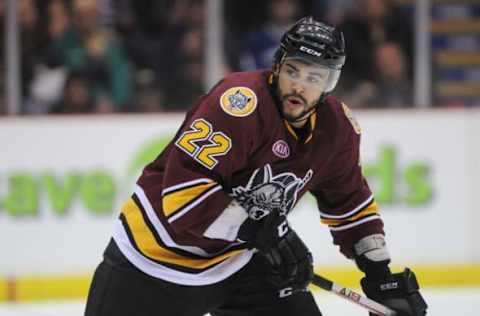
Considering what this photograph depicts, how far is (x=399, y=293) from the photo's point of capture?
3.04 m

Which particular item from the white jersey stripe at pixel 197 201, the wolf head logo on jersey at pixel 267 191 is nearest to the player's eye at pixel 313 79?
the wolf head logo on jersey at pixel 267 191

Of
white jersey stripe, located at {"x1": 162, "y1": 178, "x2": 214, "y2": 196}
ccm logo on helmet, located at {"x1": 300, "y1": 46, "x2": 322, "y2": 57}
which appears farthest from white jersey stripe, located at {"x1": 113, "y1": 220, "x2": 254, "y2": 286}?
ccm logo on helmet, located at {"x1": 300, "y1": 46, "x2": 322, "y2": 57}

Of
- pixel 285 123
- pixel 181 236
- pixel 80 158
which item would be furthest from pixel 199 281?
pixel 80 158

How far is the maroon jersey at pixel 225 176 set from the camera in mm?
2684

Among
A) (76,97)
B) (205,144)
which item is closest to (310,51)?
(205,144)

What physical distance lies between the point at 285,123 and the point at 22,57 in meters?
3.21

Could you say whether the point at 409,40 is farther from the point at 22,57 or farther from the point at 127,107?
the point at 22,57

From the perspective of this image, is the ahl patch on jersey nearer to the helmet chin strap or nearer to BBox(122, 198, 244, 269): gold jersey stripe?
the helmet chin strap

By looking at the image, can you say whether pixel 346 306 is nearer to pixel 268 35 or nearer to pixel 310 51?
pixel 268 35

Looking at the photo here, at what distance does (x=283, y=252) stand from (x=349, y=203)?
332 mm

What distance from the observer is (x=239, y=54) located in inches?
234

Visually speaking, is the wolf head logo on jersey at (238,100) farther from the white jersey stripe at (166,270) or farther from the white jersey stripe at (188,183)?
the white jersey stripe at (166,270)

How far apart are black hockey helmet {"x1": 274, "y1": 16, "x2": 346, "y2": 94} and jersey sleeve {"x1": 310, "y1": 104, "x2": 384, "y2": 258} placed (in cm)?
24

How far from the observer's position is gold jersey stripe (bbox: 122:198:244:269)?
2.80m
